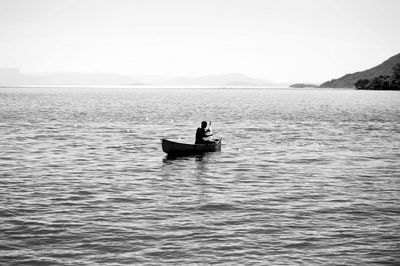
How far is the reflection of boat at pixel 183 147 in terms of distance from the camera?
33.3 metres

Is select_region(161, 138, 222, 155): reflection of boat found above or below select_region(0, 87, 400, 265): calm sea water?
above

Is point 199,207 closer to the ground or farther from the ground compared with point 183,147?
closer to the ground

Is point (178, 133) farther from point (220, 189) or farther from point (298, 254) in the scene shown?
point (298, 254)

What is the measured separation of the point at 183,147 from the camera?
34.0 metres

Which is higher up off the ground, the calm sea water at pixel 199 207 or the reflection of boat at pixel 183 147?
the reflection of boat at pixel 183 147

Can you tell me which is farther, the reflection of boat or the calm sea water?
the reflection of boat

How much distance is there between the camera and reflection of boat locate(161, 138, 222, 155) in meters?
33.3

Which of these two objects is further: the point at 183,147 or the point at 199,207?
the point at 183,147

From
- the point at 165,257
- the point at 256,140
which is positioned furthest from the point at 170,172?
the point at 256,140

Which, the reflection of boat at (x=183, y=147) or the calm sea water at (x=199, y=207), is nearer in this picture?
the calm sea water at (x=199, y=207)

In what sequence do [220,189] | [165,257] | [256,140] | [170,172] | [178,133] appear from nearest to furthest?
[165,257] < [220,189] < [170,172] < [256,140] < [178,133]

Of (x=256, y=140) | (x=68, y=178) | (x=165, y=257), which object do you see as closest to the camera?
(x=165, y=257)

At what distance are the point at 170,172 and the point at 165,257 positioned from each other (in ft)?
47.1

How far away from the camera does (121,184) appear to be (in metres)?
23.8
